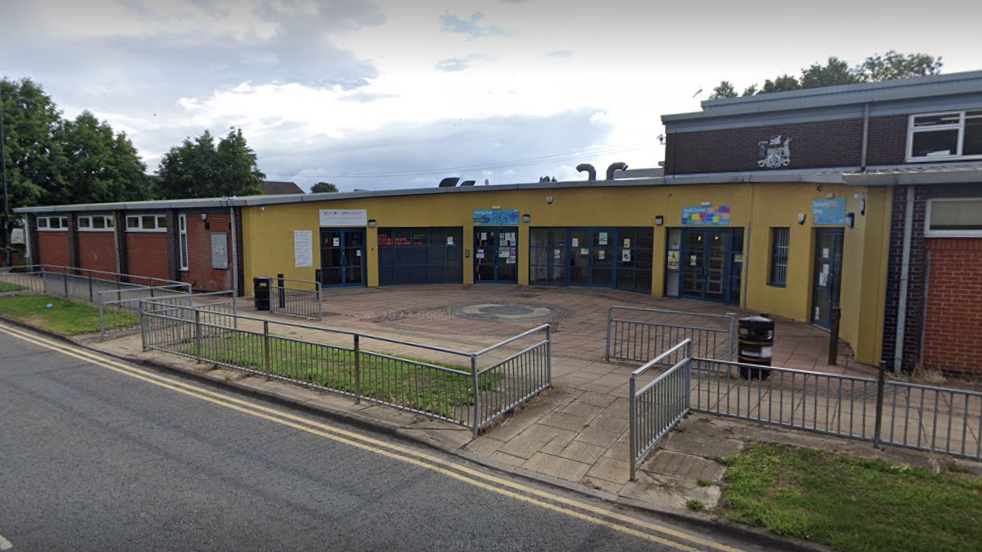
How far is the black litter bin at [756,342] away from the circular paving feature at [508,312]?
682 cm

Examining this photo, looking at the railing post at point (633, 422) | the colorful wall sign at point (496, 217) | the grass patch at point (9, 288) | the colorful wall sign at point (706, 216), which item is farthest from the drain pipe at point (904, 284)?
the grass patch at point (9, 288)

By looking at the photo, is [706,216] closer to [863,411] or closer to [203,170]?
[863,411]

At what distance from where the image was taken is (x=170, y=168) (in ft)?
151

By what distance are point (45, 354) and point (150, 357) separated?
2.55 metres

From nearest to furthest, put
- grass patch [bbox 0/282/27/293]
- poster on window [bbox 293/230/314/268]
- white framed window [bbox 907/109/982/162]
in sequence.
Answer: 1. white framed window [bbox 907/109/982/162]
2. grass patch [bbox 0/282/27/293]
3. poster on window [bbox 293/230/314/268]

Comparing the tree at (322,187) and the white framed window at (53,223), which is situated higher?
the tree at (322,187)

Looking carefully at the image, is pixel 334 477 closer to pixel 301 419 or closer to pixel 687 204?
pixel 301 419

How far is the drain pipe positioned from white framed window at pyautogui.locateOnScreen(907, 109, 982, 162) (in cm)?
862

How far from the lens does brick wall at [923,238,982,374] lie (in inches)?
367

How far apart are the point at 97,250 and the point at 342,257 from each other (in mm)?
12190

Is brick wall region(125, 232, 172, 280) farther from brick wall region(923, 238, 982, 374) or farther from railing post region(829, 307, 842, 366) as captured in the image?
brick wall region(923, 238, 982, 374)

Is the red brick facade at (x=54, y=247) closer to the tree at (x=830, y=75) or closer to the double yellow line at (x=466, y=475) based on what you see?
the double yellow line at (x=466, y=475)

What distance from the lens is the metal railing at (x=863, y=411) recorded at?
6.04 metres

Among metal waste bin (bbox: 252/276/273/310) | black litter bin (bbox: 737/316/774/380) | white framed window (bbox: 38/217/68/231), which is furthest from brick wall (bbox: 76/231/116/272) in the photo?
black litter bin (bbox: 737/316/774/380)
